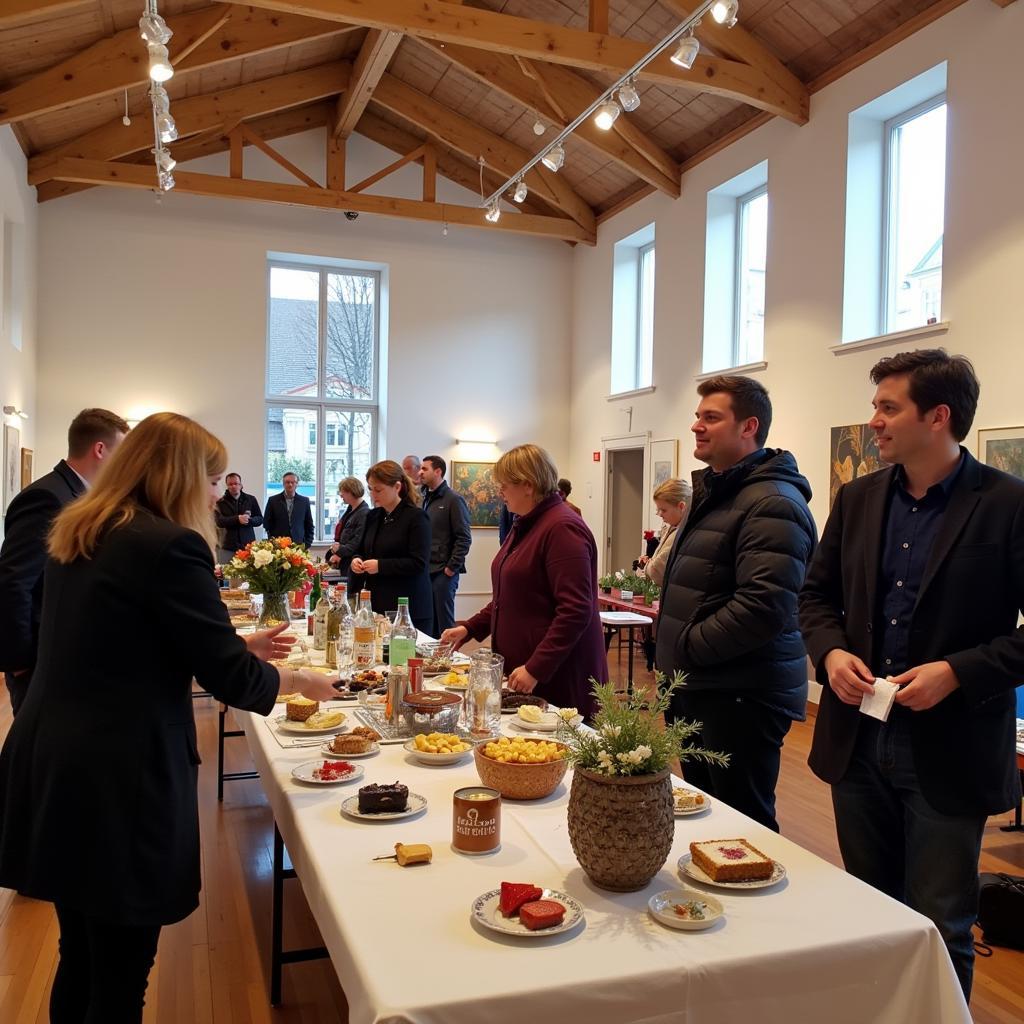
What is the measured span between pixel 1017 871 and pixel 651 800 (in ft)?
10.0

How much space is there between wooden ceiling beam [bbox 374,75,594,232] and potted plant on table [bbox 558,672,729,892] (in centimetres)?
969

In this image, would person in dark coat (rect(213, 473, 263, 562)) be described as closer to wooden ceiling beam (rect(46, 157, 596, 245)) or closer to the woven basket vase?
wooden ceiling beam (rect(46, 157, 596, 245))

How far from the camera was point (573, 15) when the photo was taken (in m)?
7.71

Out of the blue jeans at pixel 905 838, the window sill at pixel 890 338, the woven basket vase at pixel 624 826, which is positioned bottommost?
the blue jeans at pixel 905 838

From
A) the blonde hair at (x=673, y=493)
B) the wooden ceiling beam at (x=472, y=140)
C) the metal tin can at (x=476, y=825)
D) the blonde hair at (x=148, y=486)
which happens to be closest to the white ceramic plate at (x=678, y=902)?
the metal tin can at (x=476, y=825)

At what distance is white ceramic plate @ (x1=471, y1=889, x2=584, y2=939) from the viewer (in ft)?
4.35

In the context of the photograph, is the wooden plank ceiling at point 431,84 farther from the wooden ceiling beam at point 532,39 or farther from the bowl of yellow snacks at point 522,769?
the bowl of yellow snacks at point 522,769

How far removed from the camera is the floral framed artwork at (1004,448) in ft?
17.1

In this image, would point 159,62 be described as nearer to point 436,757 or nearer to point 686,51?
point 686,51

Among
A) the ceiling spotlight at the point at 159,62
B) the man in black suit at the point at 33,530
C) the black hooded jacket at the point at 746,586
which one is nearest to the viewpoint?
the black hooded jacket at the point at 746,586

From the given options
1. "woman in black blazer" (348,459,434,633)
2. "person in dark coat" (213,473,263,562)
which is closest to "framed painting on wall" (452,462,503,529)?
"person in dark coat" (213,473,263,562)

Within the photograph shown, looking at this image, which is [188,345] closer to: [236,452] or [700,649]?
[236,452]

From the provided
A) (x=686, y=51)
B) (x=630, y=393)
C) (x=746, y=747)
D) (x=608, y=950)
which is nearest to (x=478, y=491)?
(x=630, y=393)

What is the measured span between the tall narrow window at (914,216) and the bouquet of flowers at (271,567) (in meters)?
4.64
